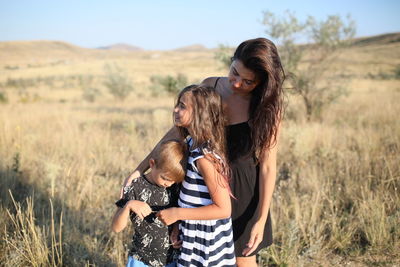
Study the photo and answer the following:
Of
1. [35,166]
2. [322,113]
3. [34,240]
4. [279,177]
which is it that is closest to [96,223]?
[34,240]

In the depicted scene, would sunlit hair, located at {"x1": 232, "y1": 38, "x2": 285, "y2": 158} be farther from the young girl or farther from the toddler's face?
the toddler's face

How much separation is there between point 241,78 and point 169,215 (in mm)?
846

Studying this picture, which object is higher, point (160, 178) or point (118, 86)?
point (118, 86)

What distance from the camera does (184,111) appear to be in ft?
5.65

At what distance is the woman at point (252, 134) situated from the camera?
1.81m

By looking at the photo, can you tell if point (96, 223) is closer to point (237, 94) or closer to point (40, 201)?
point (40, 201)

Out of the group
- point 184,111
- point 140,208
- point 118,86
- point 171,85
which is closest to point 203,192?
point 140,208

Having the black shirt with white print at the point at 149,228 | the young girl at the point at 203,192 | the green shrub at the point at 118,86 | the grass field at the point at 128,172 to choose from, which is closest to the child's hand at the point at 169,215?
the young girl at the point at 203,192

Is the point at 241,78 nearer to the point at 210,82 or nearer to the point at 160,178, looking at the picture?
the point at 210,82

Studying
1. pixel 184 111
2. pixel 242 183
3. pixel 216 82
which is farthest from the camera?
pixel 216 82

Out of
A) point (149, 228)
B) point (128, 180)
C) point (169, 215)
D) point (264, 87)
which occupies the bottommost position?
→ point (149, 228)

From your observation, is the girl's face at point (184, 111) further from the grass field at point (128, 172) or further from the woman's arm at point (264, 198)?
the grass field at point (128, 172)

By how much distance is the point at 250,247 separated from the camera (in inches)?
→ 74.4

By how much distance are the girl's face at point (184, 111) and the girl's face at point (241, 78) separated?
1.05 ft
